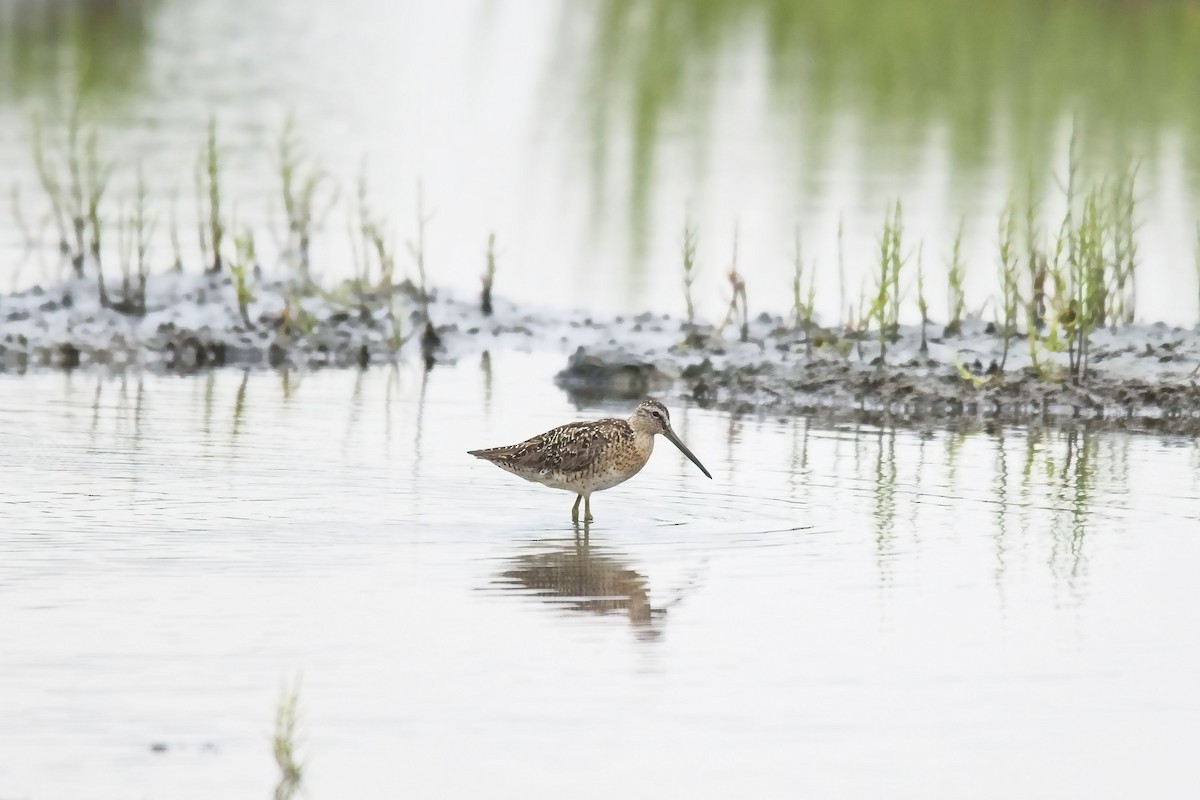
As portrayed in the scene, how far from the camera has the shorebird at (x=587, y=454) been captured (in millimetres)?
11711

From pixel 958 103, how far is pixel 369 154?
1111 centimetres

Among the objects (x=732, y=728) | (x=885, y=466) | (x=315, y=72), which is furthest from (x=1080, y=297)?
(x=315, y=72)

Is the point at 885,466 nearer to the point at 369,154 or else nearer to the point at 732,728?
the point at 732,728

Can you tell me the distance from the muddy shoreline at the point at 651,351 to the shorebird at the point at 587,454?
3.63 meters

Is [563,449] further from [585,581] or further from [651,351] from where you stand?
[651,351]

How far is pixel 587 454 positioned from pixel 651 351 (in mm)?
5862

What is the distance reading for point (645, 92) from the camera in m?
37.5

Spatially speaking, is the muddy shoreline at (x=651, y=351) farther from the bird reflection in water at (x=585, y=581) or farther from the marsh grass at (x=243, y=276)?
the bird reflection in water at (x=585, y=581)

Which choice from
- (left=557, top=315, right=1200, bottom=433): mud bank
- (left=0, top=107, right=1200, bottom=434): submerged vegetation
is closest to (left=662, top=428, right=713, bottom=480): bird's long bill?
(left=557, top=315, right=1200, bottom=433): mud bank

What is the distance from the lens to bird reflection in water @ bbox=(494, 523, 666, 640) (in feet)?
31.3

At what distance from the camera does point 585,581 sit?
1020cm

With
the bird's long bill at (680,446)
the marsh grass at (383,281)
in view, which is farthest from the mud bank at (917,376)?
the bird's long bill at (680,446)

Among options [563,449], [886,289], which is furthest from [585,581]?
[886,289]

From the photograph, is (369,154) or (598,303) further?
(369,154)
